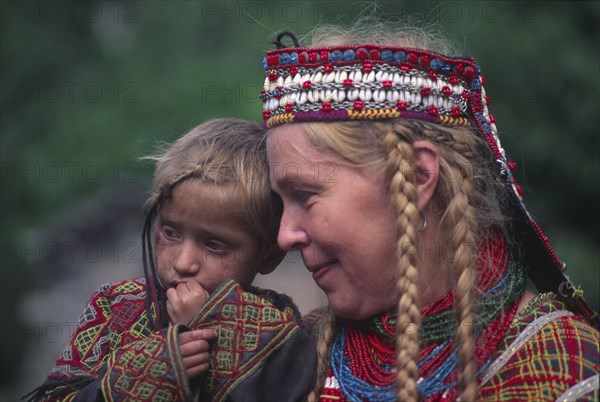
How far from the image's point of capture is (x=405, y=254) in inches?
103

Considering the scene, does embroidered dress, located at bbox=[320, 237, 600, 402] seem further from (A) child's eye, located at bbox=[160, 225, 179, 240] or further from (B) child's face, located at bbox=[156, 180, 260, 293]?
(A) child's eye, located at bbox=[160, 225, 179, 240]

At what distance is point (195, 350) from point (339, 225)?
22.9 inches

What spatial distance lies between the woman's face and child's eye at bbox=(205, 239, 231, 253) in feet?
1.33

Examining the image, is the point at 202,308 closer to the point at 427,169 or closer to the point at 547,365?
the point at 427,169

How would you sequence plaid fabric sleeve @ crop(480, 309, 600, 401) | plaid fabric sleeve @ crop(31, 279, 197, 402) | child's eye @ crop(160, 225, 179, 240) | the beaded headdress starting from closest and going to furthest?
plaid fabric sleeve @ crop(480, 309, 600, 401) → plaid fabric sleeve @ crop(31, 279, 197, 402) → the beaded headdress → child's eye @ crop(160, 225, 179, 240)

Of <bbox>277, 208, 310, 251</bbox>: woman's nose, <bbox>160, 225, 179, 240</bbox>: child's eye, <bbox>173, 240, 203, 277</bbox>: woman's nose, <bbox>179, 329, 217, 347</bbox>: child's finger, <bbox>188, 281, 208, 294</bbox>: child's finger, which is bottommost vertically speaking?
<bbox>179, 329, 217, 347</bbox>: child's finger

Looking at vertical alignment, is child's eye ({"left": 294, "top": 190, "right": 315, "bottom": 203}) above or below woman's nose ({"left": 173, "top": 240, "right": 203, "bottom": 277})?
above

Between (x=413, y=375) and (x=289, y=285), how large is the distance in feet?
10.1

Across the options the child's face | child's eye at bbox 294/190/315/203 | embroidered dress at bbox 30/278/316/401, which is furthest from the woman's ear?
the child's face

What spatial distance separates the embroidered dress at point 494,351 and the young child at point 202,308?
17 centimetres

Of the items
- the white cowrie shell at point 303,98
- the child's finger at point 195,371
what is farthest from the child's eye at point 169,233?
the white cowrie shell at point 303,98

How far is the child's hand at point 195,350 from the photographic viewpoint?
105 inches

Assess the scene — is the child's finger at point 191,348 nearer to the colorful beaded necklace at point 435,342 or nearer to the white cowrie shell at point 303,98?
the colorful beaded necklace at point 435,342

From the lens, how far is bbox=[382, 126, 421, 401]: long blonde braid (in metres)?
2.54
